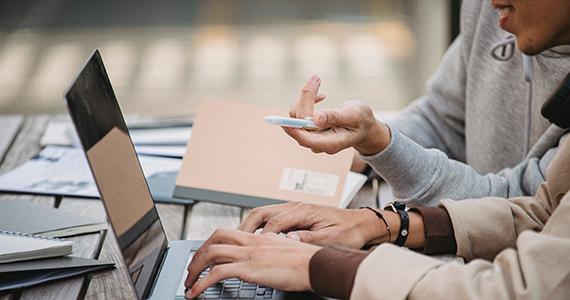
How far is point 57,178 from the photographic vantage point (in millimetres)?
2055

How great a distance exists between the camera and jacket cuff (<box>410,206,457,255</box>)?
5.41 ft

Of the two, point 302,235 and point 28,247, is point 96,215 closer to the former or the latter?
point 28,247

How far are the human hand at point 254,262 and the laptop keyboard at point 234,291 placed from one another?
0.8 inches

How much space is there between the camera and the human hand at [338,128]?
1667mm

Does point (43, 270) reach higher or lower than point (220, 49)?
higher

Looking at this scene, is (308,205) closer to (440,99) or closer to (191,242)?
(191,242)

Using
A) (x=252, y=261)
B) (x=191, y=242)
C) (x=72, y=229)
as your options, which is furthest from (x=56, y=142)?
(x=252, y=261)

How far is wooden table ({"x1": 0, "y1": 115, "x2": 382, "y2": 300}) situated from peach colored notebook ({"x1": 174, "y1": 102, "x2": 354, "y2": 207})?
0.03 m

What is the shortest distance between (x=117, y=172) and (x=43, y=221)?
41 centimetres

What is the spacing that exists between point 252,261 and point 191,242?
27 centimetres

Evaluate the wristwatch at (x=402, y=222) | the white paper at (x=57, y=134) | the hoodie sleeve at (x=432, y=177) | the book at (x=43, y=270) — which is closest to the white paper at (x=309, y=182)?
the hoodie sleeve at (x=432, y=177)

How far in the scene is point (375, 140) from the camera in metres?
1.79

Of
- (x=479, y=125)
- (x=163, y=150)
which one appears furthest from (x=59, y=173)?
(x=479, y=125)

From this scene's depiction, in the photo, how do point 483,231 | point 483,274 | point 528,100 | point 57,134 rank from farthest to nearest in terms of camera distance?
1. point 57,134
2. point 528,100
3. point 483,231
4. point 483,274
